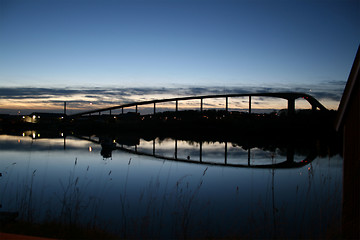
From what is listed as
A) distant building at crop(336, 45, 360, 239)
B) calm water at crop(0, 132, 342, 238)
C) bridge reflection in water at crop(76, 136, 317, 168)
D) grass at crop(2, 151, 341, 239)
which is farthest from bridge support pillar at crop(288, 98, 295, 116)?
distant building at crop(336, 45, 360, 239)

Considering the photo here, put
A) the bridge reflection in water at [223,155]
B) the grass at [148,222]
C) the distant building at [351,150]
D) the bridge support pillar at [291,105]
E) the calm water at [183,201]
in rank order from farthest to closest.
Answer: the bridge support pillar at [291,105] → the bridge reflection in water at [223,155] → the calm water at [183,201] → the grass at [148,222] → the distant building at [351,150]

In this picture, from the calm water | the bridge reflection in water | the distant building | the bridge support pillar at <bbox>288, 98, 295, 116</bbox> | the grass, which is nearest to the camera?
the distant building

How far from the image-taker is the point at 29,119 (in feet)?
364

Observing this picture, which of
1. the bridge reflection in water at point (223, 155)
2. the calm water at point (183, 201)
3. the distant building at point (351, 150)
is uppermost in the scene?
the distant building at point (351, 150)

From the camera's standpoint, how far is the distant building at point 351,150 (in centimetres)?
529

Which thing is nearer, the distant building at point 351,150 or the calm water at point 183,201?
the distant building at point 351,150

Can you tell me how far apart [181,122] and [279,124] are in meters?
21.2

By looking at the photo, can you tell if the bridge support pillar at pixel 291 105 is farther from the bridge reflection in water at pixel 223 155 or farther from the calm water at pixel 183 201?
the calm water at pixel 183 201

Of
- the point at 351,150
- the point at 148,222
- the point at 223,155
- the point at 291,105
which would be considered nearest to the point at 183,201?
the point at 148,222

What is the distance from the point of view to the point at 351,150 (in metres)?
5.57

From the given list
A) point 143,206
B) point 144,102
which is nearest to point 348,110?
point 143,206

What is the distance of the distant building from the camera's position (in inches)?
208

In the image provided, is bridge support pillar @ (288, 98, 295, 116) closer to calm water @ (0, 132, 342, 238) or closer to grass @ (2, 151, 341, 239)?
calm water @ (0, 132, 342, 238)

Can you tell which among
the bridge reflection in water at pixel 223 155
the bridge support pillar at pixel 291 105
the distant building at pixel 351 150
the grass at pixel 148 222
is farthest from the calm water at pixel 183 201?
the bridge support pillar at pixel 291 105
